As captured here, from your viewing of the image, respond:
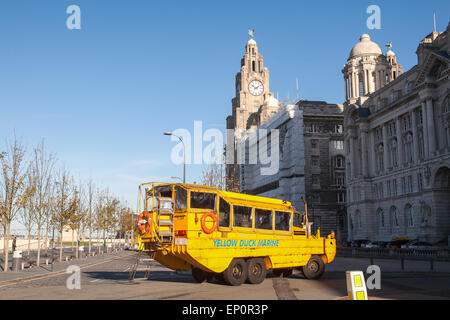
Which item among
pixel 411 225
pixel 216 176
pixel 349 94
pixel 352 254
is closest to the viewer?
pixel 352 254

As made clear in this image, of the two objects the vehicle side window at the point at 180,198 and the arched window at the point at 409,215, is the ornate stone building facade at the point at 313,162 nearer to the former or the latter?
the arched window at the point at 409,215

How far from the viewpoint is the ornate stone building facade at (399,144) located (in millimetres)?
59062

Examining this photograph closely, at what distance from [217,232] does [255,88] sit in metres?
126

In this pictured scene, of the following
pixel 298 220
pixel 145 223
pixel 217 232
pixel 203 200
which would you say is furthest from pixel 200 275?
pixel 298 220

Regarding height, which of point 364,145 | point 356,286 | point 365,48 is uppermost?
point 365,48

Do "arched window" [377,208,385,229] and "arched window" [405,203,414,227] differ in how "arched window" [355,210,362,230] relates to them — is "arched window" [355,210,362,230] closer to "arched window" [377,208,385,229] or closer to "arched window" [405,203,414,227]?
"arched window" [377,208,385,229]

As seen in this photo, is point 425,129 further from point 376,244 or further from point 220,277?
point 220,277

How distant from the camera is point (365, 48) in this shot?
281ft

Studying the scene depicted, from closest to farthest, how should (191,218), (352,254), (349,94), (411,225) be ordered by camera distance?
1. (191,218)
2. (352,254)
3. (411,225)
4. (349,94)

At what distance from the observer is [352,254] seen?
48.8 m
